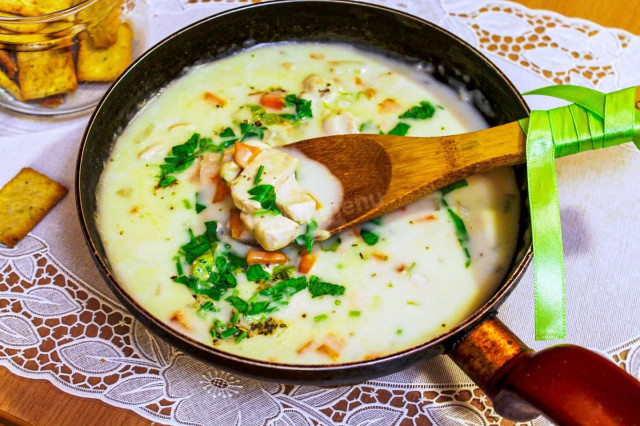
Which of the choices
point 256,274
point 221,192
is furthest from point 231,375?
point 221,192

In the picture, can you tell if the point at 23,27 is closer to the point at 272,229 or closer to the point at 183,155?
the point at 183,155

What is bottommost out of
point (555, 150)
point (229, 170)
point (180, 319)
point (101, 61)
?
point (180, 319)

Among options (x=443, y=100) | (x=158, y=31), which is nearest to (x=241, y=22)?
(x=158, y=31)

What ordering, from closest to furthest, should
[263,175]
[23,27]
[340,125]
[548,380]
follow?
[548,380]
[263,175]
[340,125]
[23,27]

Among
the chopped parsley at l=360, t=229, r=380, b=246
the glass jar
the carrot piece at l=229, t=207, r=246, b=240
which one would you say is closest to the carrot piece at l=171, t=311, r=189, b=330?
the carrot piece at l=229, t=207, r=246, b=240

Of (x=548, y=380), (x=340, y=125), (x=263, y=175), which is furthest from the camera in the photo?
(x=340, y=125)

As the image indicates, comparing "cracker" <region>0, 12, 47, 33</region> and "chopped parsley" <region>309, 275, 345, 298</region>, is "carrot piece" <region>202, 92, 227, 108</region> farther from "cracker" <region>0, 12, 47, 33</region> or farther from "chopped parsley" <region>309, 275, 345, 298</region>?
"chopped parsley" <region>309, 275, 345, 298</region>

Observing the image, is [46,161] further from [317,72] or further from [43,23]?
[317,72]
